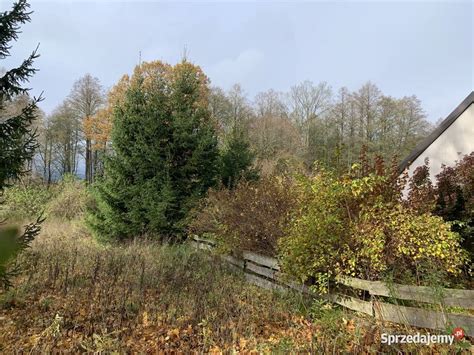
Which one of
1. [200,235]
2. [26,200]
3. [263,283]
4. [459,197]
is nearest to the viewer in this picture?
[263,283]

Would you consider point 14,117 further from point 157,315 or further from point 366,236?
point 366,236

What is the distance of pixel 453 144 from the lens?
13570mm

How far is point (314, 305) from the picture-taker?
543cm

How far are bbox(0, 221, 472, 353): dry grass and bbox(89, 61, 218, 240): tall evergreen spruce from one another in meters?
3.91

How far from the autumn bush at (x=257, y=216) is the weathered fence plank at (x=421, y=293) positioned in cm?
Result: 228

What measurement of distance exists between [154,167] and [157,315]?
7.61 m

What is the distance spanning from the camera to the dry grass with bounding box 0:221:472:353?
4.16 meters

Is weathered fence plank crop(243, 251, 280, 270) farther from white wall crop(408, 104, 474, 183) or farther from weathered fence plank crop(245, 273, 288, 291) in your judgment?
white wall crop(408, 104, 474, 183)

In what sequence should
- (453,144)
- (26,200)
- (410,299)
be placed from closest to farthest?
(410,299) → (453,144) → (26,200)

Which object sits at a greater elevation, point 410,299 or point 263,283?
point 410,299

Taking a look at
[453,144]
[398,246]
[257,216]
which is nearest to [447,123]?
[453,144]

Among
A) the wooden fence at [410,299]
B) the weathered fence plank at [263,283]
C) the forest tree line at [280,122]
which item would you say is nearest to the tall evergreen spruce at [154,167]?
the weathered fence plank at [263,283]

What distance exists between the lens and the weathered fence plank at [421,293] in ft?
12.2

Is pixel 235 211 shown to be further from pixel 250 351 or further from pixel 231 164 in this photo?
pixel 231 164
